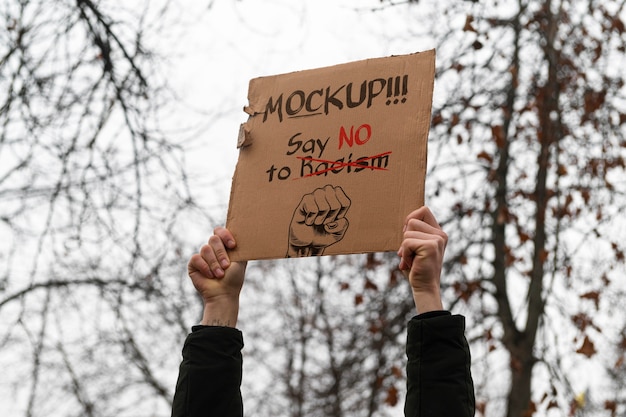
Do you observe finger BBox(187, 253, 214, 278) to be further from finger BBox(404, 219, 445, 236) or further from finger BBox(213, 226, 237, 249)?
finger BBox(404, 219, 445, 236)

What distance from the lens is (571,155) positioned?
6.61 m

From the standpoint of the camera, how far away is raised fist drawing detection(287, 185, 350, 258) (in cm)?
189

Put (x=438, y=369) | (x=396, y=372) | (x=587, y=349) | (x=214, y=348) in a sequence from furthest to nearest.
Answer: (x=396, y=372)
(x=587, y=349)
(x=214, y=348)
(x=438, y=369)

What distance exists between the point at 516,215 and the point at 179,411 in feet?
18.1

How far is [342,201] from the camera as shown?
1.91 m

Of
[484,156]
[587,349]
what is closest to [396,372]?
[587,349]

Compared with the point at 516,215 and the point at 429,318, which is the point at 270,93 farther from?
the point at 516,215

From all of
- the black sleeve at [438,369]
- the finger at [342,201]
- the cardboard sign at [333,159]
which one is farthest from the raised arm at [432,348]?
the finger at [342,201]

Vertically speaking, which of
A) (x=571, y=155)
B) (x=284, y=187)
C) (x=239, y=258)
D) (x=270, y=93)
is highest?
(x=571, y=155)

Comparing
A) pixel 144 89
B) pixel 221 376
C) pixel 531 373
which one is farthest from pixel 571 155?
pixel 221 376

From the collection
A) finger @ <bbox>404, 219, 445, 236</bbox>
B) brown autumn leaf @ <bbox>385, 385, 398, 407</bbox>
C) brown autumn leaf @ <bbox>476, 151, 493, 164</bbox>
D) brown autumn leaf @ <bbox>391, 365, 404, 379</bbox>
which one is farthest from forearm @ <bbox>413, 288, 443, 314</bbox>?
brown autumn leaf @ <bbox>476, 151, 493, 164</bbox>

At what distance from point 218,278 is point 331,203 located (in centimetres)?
32

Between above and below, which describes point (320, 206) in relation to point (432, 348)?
above

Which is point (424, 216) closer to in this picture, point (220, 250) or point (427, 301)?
point (427, 301)
